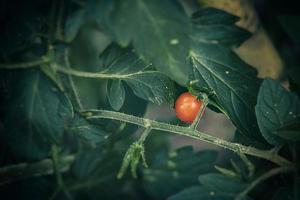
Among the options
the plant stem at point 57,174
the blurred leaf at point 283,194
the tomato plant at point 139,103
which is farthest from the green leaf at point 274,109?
the plant stem at point 57,174

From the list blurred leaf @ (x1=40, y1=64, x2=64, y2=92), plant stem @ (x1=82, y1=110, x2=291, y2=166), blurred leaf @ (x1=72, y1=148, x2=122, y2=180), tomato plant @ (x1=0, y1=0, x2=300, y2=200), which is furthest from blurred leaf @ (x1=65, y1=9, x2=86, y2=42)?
blurred leaf @ (x1=72, y1=148, x2=122, y2=180)

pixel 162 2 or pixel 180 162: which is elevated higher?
pixel 162 2

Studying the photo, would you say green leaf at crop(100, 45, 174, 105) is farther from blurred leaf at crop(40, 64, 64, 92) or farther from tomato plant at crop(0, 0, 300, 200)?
blurred leaf at crop(40, 64, 64, 92)

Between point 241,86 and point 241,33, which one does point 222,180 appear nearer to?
point 241,86

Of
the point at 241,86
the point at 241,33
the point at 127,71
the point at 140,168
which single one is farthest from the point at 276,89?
the point at 140,168

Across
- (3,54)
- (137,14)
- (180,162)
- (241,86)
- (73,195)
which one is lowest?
(73,195)
